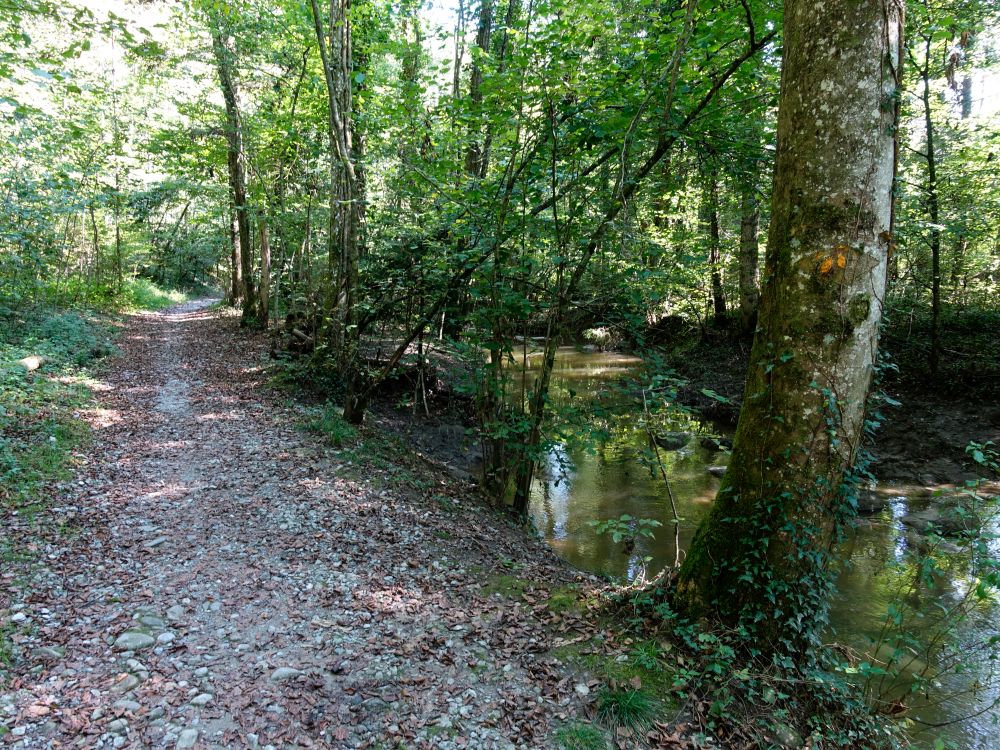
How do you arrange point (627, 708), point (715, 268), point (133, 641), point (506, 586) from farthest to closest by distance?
point (715, 268)
point (506, 586)
point (133, 641)
point (627, 708)

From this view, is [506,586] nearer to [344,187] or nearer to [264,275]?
[344,187]

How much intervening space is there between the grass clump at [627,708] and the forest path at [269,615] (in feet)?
0.72

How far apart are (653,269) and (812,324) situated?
2609 millimetres

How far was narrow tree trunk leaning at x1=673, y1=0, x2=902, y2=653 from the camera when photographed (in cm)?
343

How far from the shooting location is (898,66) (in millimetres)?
3410

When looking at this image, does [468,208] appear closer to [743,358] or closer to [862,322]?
[862,322]

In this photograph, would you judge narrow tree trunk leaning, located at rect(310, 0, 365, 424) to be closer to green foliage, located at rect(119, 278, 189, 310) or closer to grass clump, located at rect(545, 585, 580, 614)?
grass clump, located at rect(545, 585, 580, 614)

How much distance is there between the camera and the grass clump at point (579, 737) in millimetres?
3477

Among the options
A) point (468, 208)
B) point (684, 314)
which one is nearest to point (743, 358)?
point (684, 314)

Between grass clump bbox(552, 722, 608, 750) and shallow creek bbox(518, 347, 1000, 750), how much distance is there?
189 cm

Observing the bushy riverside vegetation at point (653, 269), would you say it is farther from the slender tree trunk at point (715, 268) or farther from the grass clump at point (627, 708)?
the slender tree trunk at point (715, 268)

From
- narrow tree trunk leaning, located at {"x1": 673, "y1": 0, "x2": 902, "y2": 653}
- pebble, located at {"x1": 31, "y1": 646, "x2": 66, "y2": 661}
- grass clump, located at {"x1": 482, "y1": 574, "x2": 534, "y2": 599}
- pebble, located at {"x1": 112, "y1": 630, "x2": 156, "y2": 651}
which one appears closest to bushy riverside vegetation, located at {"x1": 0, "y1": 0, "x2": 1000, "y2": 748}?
narrow tree trunk leaning, located at {"x1": 673, "y1": 0, "x2": 902, "y2": 653}

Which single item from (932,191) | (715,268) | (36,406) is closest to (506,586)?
(36,406)

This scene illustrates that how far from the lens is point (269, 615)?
4.52 metres
